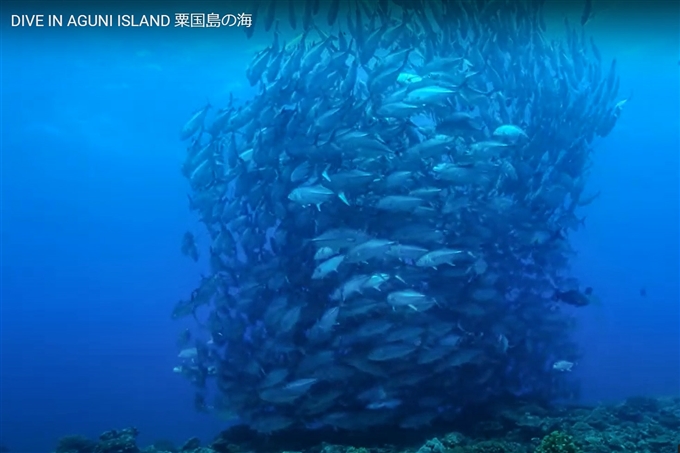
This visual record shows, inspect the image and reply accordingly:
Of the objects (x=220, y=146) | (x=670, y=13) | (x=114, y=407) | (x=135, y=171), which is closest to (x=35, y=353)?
(x=114, y=407)

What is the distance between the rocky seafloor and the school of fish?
21 centimetres

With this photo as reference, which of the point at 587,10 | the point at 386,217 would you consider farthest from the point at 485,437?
the point at 587,10

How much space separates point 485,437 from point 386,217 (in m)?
2.54

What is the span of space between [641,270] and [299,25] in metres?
9.88

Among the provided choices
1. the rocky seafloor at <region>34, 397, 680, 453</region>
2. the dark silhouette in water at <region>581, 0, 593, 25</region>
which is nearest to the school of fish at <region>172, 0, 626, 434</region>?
the rocky seafloor at <region>34, 397, 680, 453</region>

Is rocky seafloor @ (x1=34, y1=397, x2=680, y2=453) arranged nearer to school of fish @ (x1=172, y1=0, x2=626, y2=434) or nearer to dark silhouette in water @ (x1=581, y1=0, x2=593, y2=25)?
school of fish @ (x1=172, y1=0, x2=626, y2=434)

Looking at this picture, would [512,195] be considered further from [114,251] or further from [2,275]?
[114,251]

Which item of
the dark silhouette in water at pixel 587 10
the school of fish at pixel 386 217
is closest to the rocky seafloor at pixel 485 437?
the school of fish at pixel 386 217

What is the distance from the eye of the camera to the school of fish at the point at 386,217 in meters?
5.45

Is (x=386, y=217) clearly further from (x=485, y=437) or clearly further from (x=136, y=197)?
(x=136, y=197)

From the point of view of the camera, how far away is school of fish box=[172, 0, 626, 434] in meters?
5.45

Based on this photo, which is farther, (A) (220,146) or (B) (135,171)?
(B) (135,171)

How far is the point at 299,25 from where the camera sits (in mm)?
6656

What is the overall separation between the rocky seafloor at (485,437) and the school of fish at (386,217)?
0.21 m
